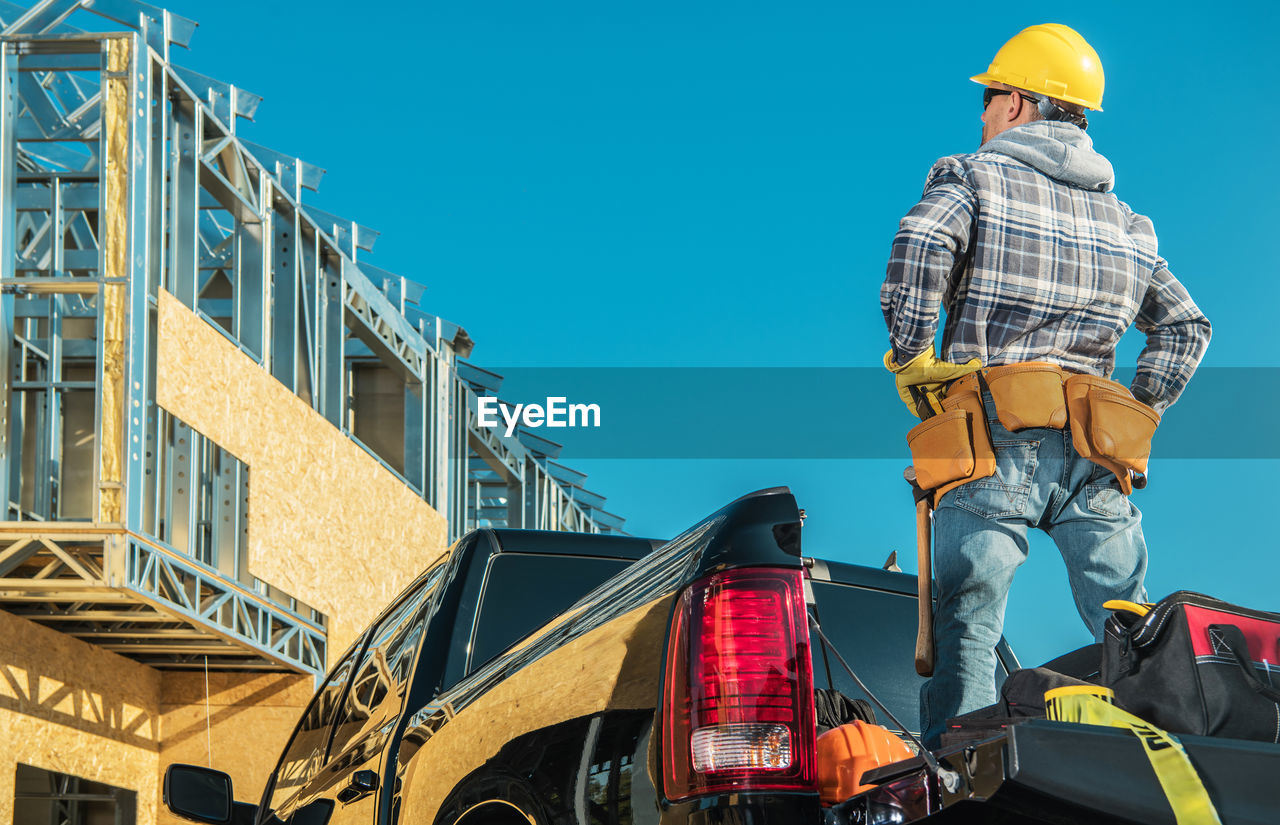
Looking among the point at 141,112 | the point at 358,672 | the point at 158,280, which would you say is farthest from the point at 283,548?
the point at 358,672

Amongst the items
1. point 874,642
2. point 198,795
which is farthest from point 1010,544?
point 198,795

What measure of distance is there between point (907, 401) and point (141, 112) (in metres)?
10.6

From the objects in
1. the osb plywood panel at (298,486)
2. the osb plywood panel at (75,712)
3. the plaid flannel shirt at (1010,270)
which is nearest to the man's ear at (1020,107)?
the plaid flannel shirt at (1010,270)

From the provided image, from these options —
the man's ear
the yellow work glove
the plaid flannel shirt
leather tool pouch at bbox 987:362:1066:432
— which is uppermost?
the man's ear

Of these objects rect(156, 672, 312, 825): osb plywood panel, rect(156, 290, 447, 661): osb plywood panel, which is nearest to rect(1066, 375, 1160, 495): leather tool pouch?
rect(156, 290, 447, 661): osb plywood panel

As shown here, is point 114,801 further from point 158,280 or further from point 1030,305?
point 1030,305

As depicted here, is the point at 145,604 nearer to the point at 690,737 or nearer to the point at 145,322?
the point at 145,322

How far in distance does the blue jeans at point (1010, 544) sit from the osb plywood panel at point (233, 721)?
43.6 feet

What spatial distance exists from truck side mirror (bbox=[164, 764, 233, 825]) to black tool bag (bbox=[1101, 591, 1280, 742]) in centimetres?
361

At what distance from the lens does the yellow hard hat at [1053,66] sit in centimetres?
Answer: 364

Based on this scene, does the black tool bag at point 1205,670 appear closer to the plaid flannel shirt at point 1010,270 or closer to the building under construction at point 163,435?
the plaid flannel shirt at point 1010,270

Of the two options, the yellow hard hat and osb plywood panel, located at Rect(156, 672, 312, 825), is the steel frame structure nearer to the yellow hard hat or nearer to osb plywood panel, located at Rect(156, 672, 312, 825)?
osb plywood panel, located at Rect(156, 672, 312, 825)

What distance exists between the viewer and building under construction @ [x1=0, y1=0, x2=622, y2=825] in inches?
490

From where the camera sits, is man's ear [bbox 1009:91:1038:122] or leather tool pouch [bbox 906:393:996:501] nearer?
leather tool pouch [bbox 906:393:996:501]
